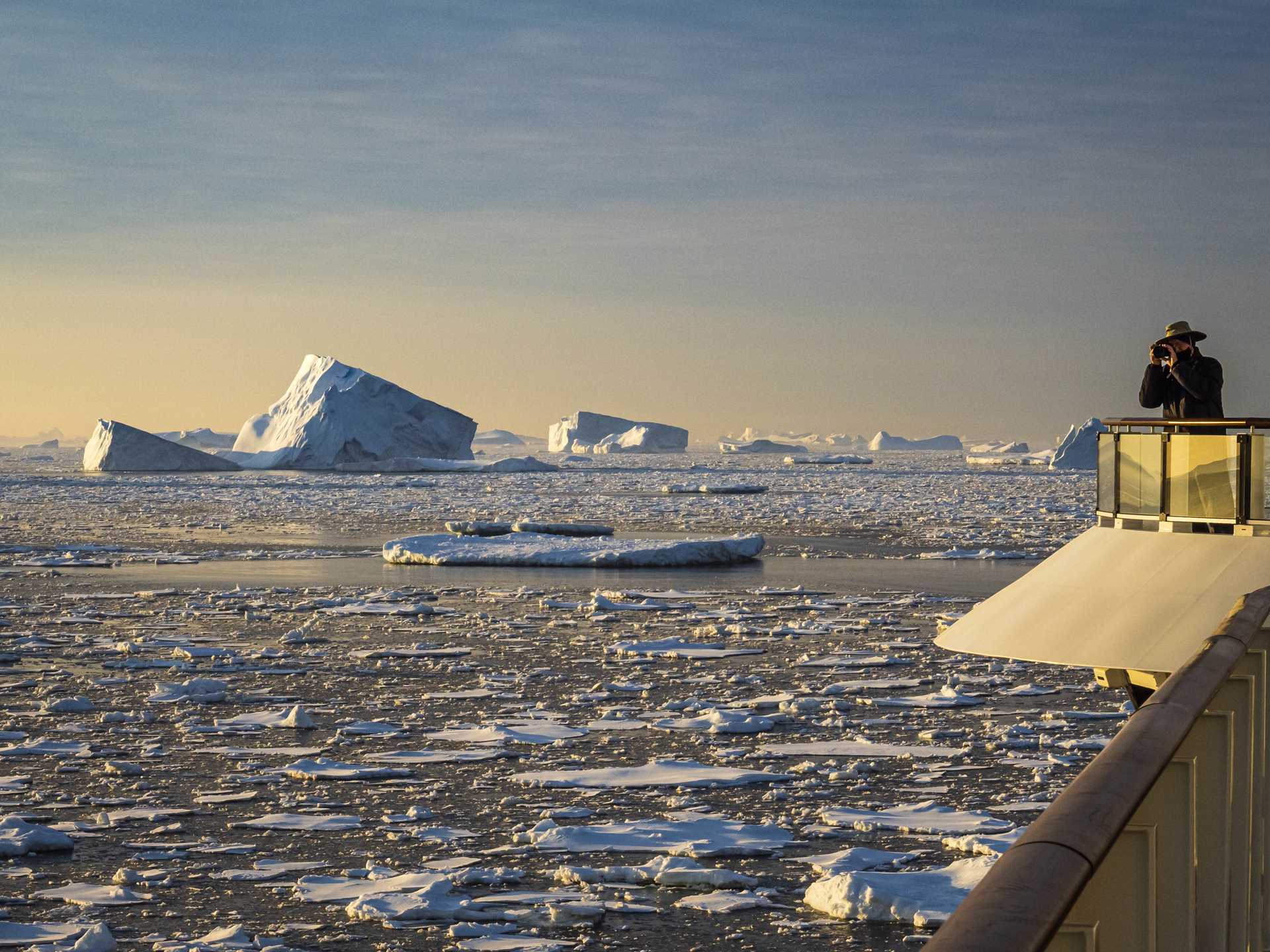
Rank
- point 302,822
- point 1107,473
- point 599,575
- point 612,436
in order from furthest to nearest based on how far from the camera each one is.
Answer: point 612,436, point 599,575, point 1107,473, point 302,822

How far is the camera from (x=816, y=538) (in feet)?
93.1

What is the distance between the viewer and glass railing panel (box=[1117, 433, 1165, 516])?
761 centimetres

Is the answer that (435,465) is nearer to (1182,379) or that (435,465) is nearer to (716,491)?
(716,491)

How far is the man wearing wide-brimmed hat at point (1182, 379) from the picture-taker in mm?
7691

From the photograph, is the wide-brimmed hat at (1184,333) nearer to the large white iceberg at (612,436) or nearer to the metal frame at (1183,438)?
the metal frame at (1183,438)

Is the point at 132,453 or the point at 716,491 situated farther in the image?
the point at 132,453

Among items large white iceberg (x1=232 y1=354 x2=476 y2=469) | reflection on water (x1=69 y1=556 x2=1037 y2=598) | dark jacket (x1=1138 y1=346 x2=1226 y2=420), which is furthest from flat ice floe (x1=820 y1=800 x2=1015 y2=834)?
large white iceberg (x1=232 y1=354 x2=476 y2=469)

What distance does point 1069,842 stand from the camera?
1.42 metres

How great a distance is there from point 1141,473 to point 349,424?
64868 mm

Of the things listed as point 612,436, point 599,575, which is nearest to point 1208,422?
point 599,575

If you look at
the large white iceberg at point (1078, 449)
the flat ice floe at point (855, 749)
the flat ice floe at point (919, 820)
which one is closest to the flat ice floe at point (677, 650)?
the flat ice floe at point (855, 749)

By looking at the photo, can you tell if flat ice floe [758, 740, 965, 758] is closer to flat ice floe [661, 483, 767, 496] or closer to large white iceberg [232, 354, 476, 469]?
flat ice floe [661, 483, 767, 496]

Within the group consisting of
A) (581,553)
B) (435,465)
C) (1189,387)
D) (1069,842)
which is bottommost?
(581,553)

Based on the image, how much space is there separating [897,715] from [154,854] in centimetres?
513
